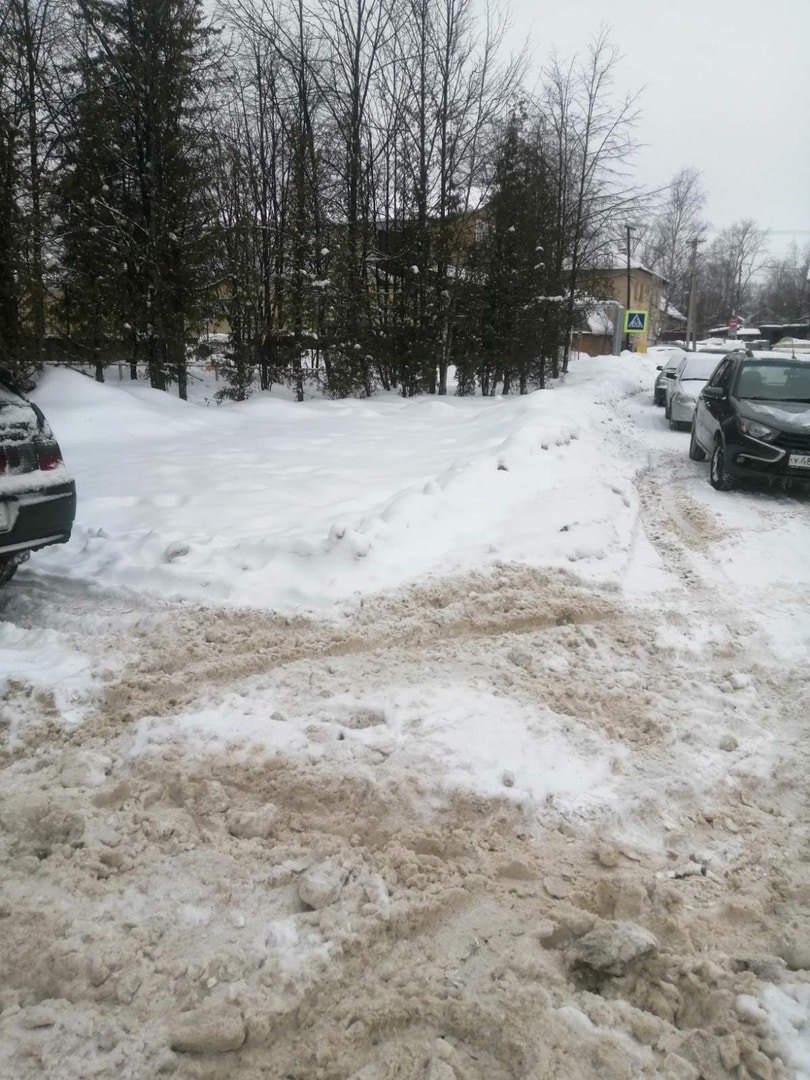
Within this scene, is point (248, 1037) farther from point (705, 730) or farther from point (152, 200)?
point (152, 200)

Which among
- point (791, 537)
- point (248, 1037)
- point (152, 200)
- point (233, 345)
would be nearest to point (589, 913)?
point (248, 1037)

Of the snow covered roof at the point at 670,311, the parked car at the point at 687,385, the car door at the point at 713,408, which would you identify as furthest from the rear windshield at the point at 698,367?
the snow covered roof at the point at 670,311

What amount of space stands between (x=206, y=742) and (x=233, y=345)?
602 inches

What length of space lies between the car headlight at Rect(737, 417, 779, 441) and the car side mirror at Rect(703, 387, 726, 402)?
96 centimetres

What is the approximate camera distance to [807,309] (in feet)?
268

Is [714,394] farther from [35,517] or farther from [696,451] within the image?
[35,517]

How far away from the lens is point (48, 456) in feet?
16.1

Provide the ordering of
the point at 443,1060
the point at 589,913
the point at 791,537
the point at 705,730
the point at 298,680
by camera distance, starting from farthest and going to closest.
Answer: the point at 791,537 → the point at 298,680 → the point at 705,730 → the point at 589,913 → the point at 443,1060

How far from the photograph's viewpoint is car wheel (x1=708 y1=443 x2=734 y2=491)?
8688 mm

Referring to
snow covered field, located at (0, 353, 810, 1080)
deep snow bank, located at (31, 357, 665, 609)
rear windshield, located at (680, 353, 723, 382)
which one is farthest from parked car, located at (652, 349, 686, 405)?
snow covered field, located at (0, 353, 810, 1080)

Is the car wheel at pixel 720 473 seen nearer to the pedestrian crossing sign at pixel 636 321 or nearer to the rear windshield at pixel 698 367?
the rear windshield at pixel 698 367

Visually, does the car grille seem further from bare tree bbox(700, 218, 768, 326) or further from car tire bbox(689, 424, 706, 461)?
bare tree bbox(700, 218, 768, 326)

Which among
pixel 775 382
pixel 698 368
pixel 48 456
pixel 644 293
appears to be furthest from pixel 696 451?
pixel 644 293

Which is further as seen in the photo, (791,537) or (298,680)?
(791,537)
